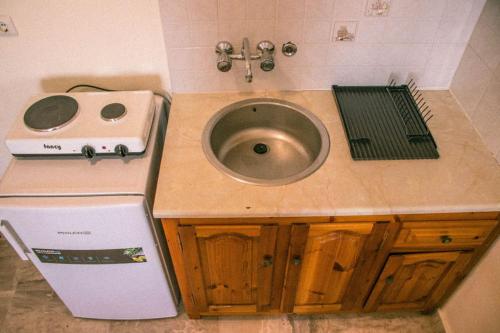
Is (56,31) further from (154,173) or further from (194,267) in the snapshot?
(194,267)

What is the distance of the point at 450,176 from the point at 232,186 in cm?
76

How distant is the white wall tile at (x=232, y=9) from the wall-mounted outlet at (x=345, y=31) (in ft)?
1.20

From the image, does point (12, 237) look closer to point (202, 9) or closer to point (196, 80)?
point (196, 80)

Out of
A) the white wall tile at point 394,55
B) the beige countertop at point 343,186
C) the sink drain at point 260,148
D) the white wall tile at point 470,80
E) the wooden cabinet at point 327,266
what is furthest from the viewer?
the sink drain at point 260,148

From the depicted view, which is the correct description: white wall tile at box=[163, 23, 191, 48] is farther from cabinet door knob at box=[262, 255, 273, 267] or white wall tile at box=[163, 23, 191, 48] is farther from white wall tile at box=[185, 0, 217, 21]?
cabinet door knob at box=[262, 255, 273, 267]

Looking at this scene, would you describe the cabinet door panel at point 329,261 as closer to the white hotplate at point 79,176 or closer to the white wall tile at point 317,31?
the white hotplate at point 79,176

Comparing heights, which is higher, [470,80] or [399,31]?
[399,31]

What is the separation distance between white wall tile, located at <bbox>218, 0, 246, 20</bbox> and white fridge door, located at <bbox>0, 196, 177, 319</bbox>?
2.47 ft

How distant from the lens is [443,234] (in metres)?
1.32

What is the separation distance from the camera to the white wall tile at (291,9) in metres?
1.37

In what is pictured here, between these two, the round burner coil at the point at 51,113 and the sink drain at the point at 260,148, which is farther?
the sink drain at the point at 260,148

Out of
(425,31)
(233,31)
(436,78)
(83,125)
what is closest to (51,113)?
(83,125)

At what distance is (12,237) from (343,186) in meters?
1.17

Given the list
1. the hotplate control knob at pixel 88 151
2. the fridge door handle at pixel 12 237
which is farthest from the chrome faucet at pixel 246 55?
the fridge door handle at pixel 12 237
